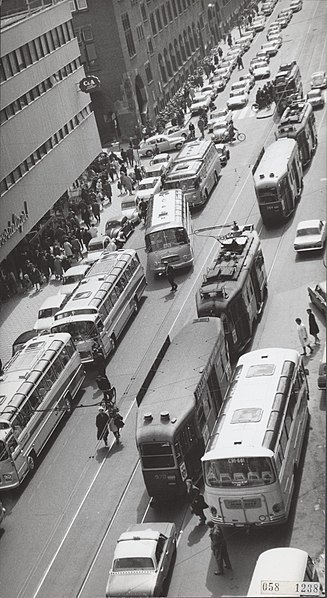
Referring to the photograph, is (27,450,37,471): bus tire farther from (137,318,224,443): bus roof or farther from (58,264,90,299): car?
(58,264,90,299): car

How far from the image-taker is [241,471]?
37.5 ft

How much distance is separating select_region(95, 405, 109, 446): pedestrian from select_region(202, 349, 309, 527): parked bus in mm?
2415

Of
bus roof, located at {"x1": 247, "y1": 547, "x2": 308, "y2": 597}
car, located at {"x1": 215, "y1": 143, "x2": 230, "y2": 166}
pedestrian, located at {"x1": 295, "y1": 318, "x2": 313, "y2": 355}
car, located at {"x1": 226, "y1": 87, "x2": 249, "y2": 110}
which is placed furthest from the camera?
car, located at {"x1": 226, "y1": 87, "x2": 249, "y2": 110}

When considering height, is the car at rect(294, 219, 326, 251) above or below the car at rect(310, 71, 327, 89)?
below

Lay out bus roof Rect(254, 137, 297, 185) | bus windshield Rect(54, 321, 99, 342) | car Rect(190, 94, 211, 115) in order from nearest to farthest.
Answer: bus windshield Rect(54, 321, 99, 342), bus roof Rect(254, 137, 297, 185), car Rect(190, 94, 211, 115)

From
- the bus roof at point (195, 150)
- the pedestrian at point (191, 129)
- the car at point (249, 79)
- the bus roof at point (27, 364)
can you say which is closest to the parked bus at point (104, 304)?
the bus roof at point (27, 364)

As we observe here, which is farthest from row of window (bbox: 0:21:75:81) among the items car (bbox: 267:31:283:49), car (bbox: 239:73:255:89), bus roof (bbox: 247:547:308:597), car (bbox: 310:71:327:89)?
car (bbox: 239:73:255:89)

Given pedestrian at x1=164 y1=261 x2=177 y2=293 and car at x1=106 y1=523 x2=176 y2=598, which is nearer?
car at x1=106 y1=523 x2=176 y2=598

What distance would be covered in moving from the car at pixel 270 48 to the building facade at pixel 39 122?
6.02 m

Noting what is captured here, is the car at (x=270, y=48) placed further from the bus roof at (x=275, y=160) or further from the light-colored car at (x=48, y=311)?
the light-colored car at (x=48, y=311)

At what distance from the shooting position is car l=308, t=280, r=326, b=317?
15.1m

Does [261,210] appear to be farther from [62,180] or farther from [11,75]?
[11,75]

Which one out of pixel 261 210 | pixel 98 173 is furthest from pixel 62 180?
pixel 98 173

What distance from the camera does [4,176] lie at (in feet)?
59.9
